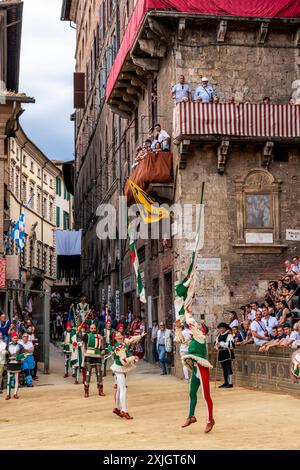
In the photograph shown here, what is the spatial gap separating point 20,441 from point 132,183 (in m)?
15.3

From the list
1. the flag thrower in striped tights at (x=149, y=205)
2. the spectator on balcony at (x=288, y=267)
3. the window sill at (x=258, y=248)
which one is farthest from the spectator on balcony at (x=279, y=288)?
the flag thrower in striped tights at (x=149, y=205)

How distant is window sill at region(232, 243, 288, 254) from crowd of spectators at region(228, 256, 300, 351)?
1294mm

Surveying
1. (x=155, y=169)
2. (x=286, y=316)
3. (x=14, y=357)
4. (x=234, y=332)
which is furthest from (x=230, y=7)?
(x=14, y=357)

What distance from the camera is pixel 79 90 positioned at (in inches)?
2327

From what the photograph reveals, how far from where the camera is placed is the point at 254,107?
84.9ft

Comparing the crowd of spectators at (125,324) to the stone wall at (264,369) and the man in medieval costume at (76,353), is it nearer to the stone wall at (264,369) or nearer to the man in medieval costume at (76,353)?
the man in medieval costume at (76,353)

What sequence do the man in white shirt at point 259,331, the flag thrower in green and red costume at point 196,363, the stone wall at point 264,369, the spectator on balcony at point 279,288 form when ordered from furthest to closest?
the spectator on balcony at point 279,288 < the man in white shirt at point 259,331 < the stone wall at point 264,369 < the flag thrower in green and red costume at point 196,363

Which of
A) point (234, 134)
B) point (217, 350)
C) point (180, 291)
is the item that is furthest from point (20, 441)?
point (234, 134)

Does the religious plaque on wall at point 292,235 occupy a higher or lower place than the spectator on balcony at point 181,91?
lower

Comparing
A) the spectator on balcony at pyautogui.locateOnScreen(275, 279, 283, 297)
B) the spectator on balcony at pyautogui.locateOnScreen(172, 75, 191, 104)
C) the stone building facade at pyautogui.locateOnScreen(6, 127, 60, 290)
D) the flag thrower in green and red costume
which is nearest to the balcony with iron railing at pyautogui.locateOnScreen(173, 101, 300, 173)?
the spectator on balcony at pyautogui.locateOnScreen(172, 75, 191, 104)

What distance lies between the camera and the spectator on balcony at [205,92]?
25875mm

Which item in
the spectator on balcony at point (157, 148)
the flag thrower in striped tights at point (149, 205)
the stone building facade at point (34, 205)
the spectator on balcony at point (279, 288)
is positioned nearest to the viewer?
the spectator on balcony at point (279, 288)

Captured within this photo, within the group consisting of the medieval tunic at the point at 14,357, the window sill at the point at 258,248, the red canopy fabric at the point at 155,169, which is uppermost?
the red canopy fabric at the point at 155,169

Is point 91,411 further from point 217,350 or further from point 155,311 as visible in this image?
point 155,311
